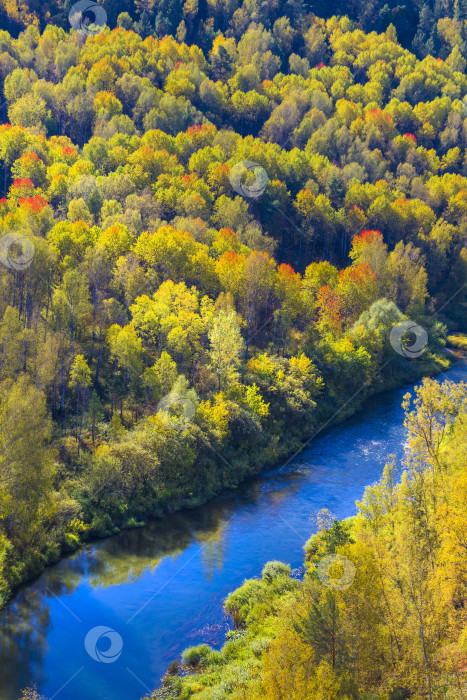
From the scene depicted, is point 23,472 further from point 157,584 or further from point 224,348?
point 224,348

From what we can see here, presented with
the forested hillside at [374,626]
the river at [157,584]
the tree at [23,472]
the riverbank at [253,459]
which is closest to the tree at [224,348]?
the riverbank at [253,459]

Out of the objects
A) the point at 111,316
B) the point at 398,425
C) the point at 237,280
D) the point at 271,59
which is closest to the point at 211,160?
the point at 237,280

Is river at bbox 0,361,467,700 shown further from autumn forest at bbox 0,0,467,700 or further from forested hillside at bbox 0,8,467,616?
forested hillside at bbox 0,8,467,616

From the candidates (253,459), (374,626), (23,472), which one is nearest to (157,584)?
(23,472)

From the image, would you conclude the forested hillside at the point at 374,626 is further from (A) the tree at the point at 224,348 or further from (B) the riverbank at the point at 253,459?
(A) the tree at the point at 224,348

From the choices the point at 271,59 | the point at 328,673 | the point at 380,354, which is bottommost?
the point at 328,673

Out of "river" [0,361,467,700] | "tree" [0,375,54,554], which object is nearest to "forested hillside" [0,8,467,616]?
"tree" [0,375,54,554]

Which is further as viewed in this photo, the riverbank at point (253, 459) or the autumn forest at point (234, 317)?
the riverbank at point (253, 459)

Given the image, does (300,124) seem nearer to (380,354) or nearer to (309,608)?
(380,354)
